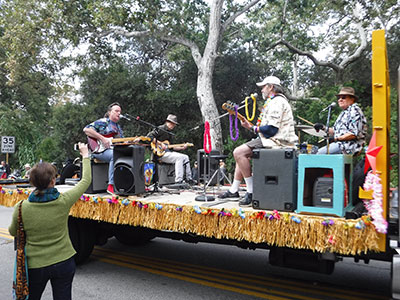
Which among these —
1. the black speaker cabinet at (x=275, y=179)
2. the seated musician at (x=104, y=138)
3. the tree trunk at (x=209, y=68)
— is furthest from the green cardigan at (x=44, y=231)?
the tree trunk at (x=209, y=68)

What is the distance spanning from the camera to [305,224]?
2893mm

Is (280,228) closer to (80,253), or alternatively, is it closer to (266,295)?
(266,295)

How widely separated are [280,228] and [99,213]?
2311 millimetres

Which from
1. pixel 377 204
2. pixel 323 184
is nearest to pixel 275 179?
pixel 323 184

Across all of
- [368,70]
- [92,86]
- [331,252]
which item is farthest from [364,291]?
[92,86]

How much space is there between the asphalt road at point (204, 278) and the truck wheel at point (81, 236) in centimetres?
24

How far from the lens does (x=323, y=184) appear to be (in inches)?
121

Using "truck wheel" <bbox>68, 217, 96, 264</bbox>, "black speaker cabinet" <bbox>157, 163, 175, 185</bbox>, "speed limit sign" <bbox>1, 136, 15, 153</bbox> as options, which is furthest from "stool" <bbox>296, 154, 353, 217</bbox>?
"speed limit sign" <bbox>1, 136, 15, 153</bbox>

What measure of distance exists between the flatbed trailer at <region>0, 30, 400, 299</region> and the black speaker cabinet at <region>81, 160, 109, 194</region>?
0.33 m

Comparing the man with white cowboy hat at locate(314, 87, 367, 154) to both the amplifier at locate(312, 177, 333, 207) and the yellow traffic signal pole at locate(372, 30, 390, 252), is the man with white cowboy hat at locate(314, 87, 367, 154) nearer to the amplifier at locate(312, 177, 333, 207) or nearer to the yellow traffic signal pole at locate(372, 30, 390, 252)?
the amplifier at locate(312, 177, 333, 207)

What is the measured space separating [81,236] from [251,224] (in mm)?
2721

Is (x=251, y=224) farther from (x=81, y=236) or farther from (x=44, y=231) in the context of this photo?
(x=81, y=236)

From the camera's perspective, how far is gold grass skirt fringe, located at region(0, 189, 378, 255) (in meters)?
2.70

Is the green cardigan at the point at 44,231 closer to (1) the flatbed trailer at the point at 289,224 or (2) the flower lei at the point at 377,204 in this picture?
(1) the flatbed trailer at the point at 289,224
